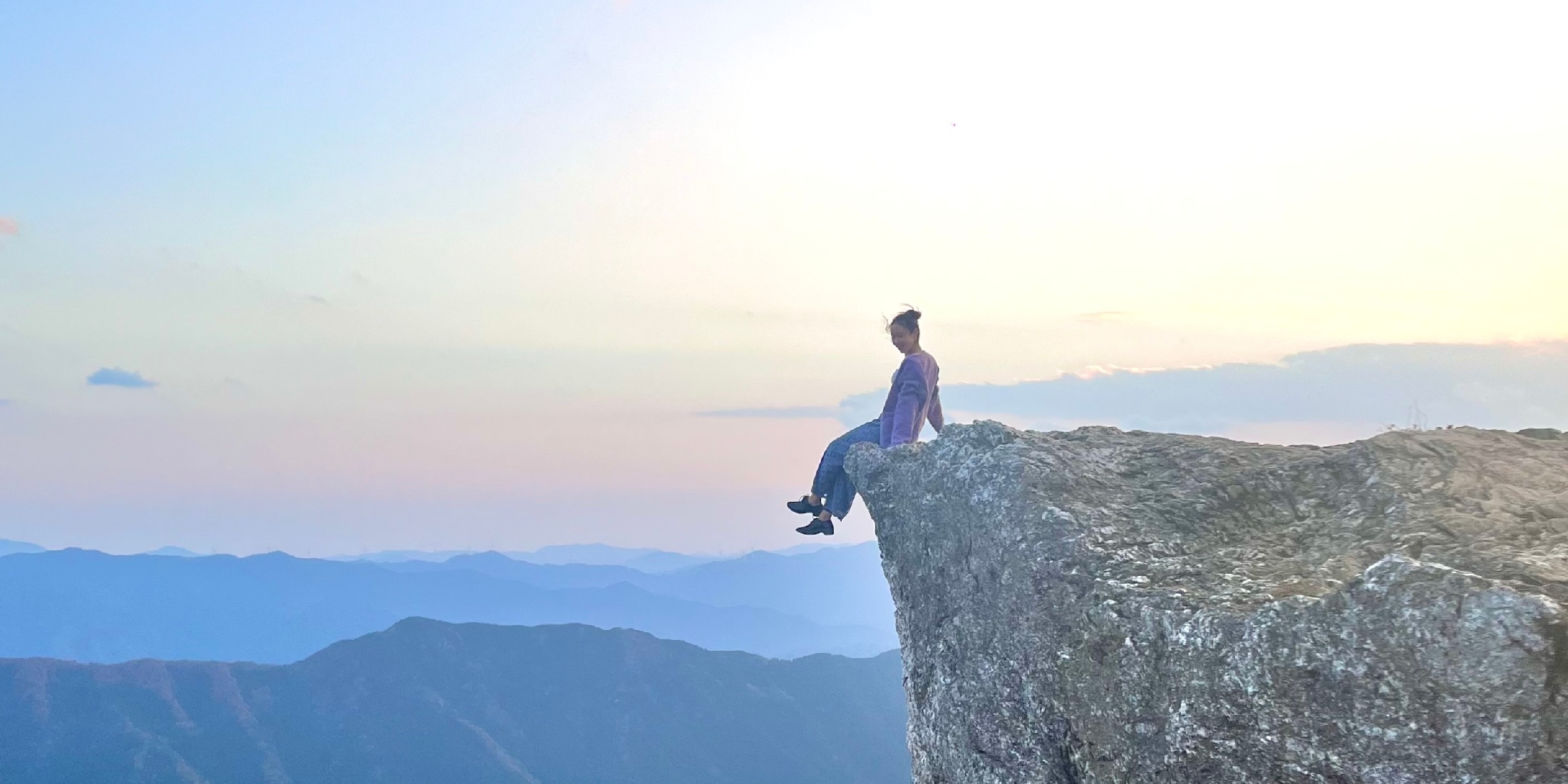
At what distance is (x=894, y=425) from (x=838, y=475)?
1395 mm

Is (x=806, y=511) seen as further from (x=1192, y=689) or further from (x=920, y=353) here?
(x=1192, y=689)

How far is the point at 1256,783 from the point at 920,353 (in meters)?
8.18

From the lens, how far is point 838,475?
1656cm

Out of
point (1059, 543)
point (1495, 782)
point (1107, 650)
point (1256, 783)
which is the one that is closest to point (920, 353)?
point (1059, 543)

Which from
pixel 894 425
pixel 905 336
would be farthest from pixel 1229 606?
pixel 905 336

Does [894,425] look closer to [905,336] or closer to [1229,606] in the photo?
[905,336]

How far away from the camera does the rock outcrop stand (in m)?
8.05

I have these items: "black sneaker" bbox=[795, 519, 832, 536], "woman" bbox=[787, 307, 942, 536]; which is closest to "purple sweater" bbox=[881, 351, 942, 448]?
"woman" bbox=[787, 307, 942, 536]

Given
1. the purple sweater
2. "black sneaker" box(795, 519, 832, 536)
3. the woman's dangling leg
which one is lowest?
"black sneaker" box(795, 519, 832, 536)

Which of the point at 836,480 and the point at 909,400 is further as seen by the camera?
the point at 836,480

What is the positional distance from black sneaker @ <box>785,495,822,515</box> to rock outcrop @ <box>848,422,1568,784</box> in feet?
7.10

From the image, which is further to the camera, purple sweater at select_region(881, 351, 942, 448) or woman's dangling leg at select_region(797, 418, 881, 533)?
woman's dangling leg at select_region(797, 418, 881, 533)

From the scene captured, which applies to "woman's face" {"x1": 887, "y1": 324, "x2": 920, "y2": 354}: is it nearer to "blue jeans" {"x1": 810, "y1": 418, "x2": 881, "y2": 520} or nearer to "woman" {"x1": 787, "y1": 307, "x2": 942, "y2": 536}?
"woman" {"x1": 787, "y1": 307, "x2": 942, "y2": 536}

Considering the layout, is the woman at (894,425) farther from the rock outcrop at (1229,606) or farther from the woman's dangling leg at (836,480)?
the rock outcrop at (1229,606)
